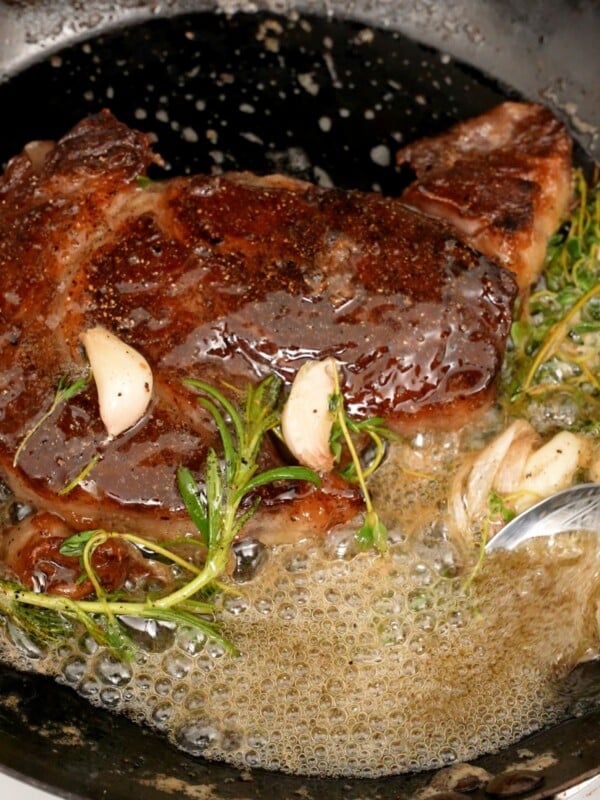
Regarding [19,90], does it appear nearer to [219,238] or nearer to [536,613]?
[219,238]

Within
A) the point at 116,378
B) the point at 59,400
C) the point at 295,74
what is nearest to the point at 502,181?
the point at 295,74

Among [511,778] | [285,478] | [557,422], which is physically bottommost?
[511,778]

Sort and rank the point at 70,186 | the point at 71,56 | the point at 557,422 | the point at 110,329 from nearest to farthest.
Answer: the point at 110,329, the point at 70,186, the point at 557,422, the point at 71,56

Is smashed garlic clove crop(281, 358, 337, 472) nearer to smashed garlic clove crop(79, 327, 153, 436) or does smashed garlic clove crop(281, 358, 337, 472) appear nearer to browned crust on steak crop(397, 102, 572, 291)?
smashed garlic clove crop(79, 327, 153, 436)

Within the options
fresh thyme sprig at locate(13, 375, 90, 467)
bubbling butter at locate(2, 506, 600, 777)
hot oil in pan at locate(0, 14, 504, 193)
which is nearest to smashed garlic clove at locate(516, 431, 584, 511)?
bubbling butter at locate(2, 506, 600, 777)

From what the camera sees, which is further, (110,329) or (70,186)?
(70,186)

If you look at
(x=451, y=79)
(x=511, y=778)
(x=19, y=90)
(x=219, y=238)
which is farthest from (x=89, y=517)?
(x=451, y=79)

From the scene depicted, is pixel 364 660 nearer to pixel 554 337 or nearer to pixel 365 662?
pixel 365 662

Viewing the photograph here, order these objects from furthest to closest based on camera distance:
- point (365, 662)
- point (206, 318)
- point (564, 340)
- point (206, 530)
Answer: point (564, 340) → point (365, 662) → point (206, 318) → point (206, 530)
